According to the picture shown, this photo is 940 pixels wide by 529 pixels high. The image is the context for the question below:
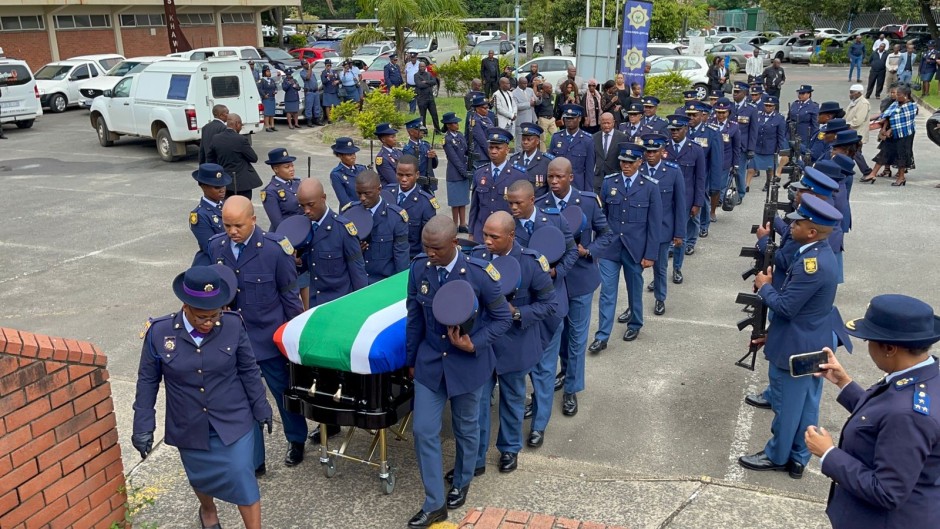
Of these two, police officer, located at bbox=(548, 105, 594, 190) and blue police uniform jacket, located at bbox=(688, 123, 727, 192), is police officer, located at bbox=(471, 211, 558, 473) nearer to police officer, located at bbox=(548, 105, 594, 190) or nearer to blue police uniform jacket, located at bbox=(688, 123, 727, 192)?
police officer, located at bbox=(548, 105, 594, 190)

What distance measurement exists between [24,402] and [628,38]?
1650 centimetres

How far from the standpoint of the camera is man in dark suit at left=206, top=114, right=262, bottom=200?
11.0 m

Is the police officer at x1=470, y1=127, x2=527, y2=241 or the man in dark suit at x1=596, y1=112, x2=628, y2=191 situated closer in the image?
the police officer at x1=470, y1=127, x2=527, y2=241

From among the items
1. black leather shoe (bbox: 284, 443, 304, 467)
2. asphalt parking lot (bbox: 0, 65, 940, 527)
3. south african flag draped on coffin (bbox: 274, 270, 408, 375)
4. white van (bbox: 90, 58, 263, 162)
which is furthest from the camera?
white van (bbox: 90, 58, 263, 162)

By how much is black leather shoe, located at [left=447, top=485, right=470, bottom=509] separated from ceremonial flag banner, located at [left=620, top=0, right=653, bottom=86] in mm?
14530

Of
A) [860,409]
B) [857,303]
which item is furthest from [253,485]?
[857,303]

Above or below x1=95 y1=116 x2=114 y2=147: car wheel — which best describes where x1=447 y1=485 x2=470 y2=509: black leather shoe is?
below

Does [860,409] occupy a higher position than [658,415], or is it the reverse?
[860,409]

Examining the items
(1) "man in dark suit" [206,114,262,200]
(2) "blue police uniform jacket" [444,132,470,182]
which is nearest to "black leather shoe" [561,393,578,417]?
(2) "blue police uniform jacket" [444,132,470,182]

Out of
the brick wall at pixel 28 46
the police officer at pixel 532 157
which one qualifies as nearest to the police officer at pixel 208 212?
the police officer at pixel 532 157

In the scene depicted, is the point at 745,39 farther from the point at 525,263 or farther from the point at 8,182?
the point at 525,263

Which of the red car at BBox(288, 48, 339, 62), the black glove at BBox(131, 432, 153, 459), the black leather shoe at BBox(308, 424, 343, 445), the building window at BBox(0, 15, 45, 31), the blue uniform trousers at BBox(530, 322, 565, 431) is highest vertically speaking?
the building window at BBox(0, 15, 45, 31)

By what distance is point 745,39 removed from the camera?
144 ft

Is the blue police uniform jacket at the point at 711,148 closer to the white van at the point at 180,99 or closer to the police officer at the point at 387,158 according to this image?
the police officer at the point at 387,158
